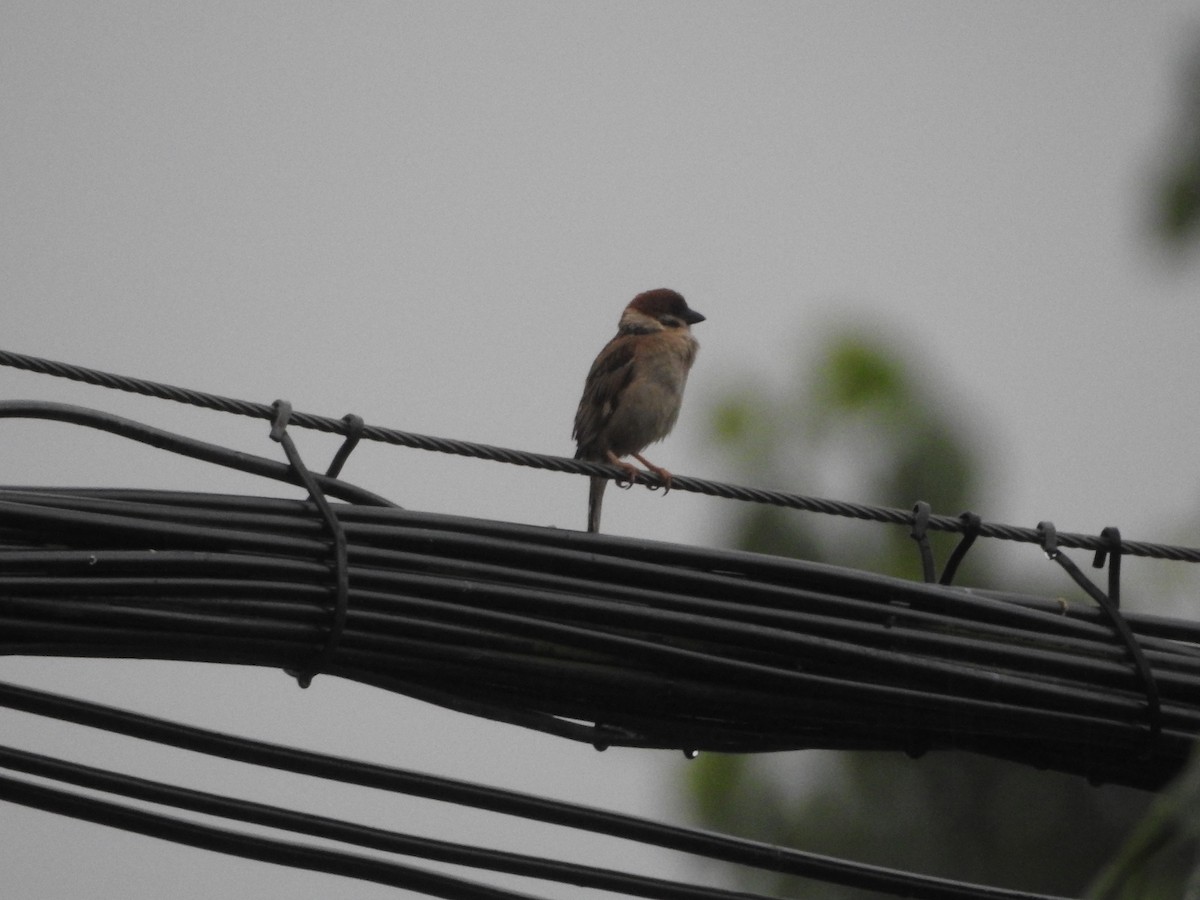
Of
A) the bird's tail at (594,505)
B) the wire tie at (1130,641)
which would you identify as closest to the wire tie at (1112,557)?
the wire tie at (1130,641)

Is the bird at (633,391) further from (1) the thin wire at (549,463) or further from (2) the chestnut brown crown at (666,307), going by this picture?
(1) the thin wire at (549,463)

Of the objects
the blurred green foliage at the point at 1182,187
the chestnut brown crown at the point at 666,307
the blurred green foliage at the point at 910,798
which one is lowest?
the blurred green foliage at the point at 910,798

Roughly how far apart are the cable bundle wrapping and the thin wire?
230mm

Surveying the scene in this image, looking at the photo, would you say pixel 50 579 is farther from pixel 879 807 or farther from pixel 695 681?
pixel 879 807

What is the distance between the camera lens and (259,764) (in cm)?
298

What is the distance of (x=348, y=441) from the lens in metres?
3.51

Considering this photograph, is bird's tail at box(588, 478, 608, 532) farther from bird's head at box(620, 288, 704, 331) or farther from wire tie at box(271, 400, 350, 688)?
wire tie at box(271, 400, 350, 688)

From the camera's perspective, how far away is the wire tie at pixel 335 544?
123 inches

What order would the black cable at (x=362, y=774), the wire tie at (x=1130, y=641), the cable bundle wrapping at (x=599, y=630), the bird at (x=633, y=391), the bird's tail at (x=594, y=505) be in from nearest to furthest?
the black cable at (x=362, y=774), the cable bundle wrapping at (x=599, y=630), the wire tie at (x=1130, y=641), the bird at (x=633, y=391), the bird's tail at (x=594, y=505)

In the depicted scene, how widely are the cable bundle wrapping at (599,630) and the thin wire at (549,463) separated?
0.75 ft

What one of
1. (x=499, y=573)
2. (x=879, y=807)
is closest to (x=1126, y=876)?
(x=499, y=573)

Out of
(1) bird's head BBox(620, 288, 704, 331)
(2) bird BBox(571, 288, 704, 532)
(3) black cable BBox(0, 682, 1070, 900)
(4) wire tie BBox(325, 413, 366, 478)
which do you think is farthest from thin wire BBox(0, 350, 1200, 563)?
(1) bird's head BBox(620, 288, 704, 331)

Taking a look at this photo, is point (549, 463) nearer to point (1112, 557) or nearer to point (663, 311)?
point (1112, 557)

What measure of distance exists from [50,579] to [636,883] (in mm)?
1363
